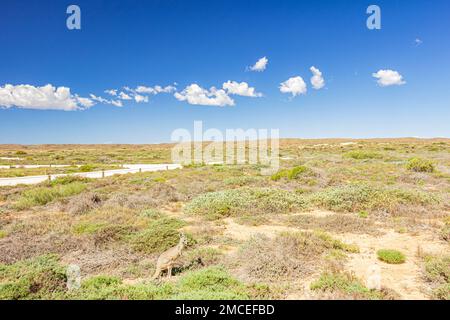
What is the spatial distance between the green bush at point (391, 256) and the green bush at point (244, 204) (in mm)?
5600

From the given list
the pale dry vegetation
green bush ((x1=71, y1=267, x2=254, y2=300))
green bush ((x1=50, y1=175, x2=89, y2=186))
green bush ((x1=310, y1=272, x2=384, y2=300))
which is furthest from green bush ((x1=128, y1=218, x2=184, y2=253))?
green bush ((x1=50, y1=175, x2=89, y2=186))

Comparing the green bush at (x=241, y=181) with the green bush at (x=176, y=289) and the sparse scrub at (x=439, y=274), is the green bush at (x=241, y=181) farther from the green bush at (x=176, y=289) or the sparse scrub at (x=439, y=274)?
the green bush at (x=176, y=289)

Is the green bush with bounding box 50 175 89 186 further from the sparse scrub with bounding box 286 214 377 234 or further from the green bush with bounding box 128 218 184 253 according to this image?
the sparse scrub with bounding box 286 214 377 234

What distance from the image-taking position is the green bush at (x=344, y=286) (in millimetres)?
5773

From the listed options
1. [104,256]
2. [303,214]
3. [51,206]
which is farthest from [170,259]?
[51,206]

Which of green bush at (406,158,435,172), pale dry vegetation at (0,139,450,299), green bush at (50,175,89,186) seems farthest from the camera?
green bush at (406,158,435,172)

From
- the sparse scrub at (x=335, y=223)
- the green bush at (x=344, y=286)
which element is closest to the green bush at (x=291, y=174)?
the sparse scrub at (x=335, y=223)

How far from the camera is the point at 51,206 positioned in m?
15.3

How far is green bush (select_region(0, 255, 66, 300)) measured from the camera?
6.04 meters

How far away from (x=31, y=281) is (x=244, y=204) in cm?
941

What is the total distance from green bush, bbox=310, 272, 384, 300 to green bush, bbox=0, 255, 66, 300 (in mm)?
5617

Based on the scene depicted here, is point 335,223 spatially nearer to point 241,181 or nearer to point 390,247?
point 390,247
